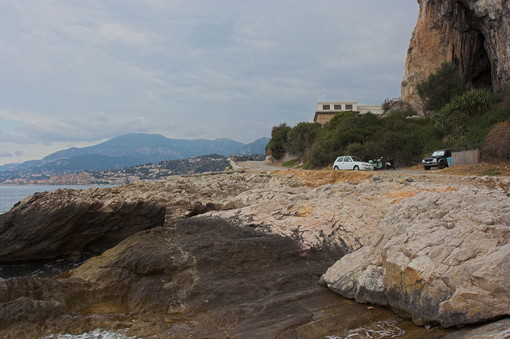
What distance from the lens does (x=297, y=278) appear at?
8.17 metres

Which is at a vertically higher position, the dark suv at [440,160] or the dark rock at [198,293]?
the dark suv at [440,160]

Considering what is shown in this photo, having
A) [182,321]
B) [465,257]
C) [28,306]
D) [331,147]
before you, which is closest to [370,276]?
[465,257]

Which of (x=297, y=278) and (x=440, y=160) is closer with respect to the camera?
(x=297, y=278)

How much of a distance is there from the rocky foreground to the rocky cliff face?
125 feet

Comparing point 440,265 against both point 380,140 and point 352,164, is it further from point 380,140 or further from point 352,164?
point 380,140

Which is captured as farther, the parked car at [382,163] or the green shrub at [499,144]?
the parked car at [382,163]

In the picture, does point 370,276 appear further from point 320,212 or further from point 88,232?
point 88,232

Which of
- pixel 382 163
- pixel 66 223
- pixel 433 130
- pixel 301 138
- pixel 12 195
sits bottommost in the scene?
pixel 12 195

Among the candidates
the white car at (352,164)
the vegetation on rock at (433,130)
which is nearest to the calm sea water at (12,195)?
the white car at (352,164)

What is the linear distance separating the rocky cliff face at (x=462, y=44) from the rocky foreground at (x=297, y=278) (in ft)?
125

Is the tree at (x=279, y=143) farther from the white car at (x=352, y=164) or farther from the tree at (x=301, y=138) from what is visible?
the white car at (x=352, y=164)

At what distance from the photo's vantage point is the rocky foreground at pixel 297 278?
5.66 metres

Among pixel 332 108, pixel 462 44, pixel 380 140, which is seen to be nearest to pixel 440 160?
pixel 380 140

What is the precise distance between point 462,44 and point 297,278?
51059 mm
